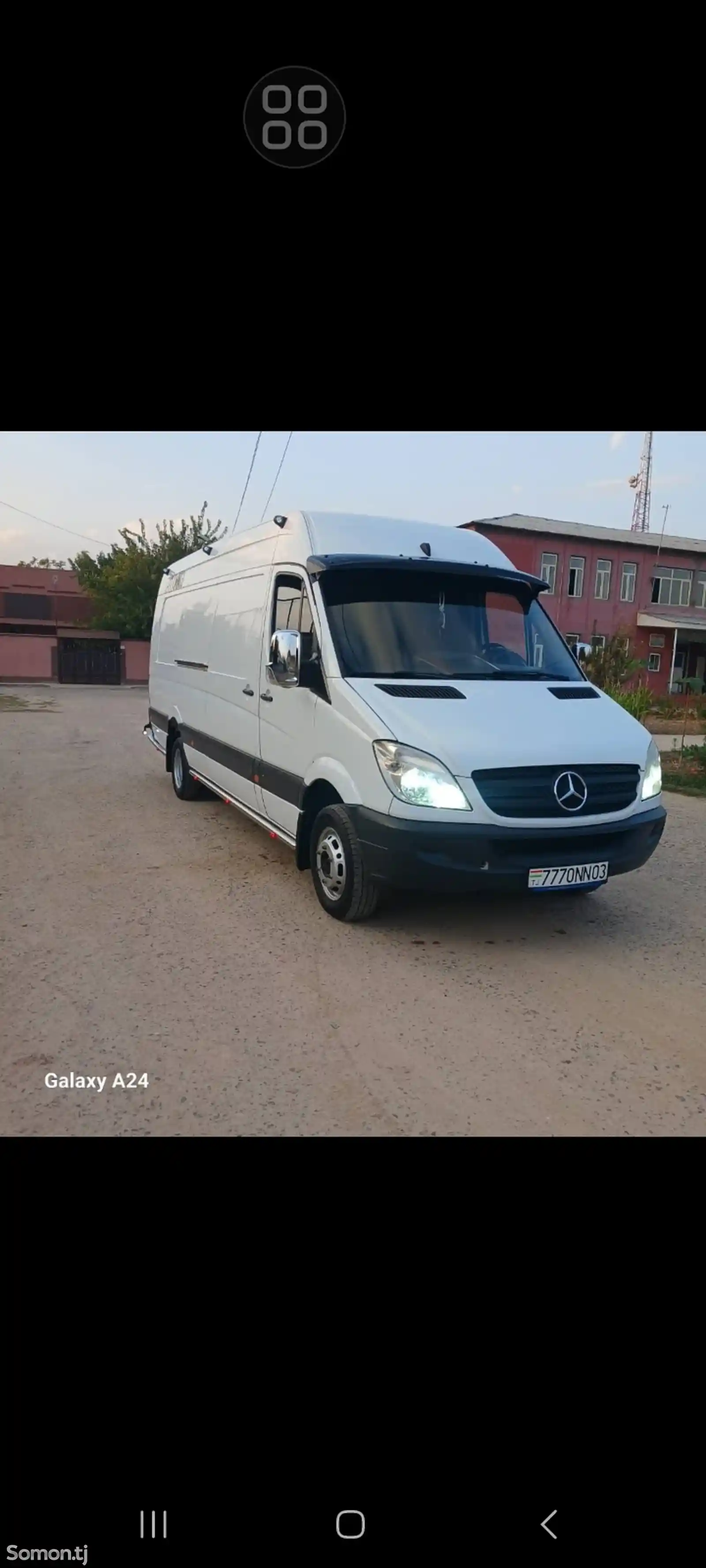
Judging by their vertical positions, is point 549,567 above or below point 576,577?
above

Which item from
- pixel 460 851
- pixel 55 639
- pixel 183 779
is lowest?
pixel 183 779

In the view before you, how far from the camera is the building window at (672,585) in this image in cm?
3572

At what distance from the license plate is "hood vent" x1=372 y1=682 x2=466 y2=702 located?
3.44 feet

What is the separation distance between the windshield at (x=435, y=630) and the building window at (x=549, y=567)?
91.5 ft

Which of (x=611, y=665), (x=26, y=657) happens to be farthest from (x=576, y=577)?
(x=26, y=657)

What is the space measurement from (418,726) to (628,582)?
33.2 meters

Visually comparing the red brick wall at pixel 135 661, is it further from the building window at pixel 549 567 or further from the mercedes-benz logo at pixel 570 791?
the mercedes-benz logo at pixel 570 791

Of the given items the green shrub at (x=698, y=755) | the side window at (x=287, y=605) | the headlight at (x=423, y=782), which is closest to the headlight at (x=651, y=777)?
the headlight at (x=423, y=782)

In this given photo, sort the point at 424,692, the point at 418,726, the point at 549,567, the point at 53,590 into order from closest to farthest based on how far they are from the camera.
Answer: the point at 418,726, the point at 424,692, the point at 549,567, the point at 53,590

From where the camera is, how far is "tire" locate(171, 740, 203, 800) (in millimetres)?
8789

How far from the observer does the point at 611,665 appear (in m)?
17.8

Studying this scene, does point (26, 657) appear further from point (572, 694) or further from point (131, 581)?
point (572, 694)
